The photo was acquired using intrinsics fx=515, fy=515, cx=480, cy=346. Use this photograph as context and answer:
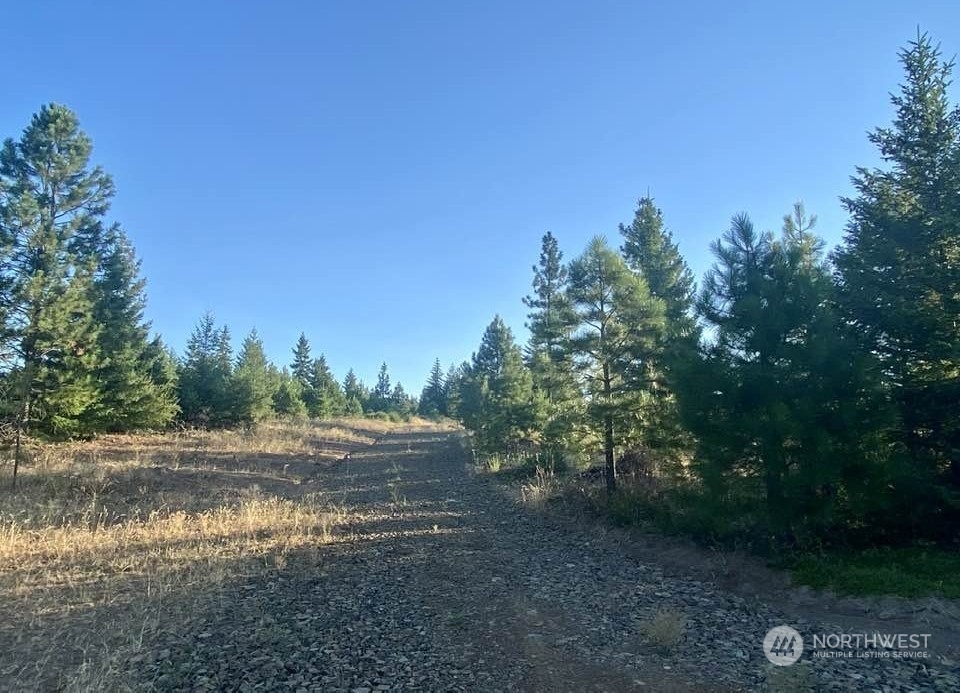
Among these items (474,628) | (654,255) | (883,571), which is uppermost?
(654,255)

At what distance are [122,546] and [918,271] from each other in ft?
50.0

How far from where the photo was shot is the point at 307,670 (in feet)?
16.9

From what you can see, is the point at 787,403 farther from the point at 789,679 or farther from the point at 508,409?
the point at 508,409

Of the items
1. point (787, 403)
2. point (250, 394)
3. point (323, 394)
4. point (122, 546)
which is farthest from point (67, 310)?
point (323, 394)

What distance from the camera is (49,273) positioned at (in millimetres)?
18172

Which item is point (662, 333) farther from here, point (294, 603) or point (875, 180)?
point (294, 603)

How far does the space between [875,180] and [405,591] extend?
12320 mm

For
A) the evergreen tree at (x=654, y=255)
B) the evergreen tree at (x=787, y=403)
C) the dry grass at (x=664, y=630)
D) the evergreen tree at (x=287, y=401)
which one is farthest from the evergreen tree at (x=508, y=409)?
the evergreen tree at (x=287, y=401)

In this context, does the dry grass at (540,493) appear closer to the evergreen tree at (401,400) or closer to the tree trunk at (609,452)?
the tree trunk at (609,452)

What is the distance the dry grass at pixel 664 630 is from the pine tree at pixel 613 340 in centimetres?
742

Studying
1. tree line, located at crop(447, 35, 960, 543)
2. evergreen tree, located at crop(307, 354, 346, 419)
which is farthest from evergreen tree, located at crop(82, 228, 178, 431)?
evergreen tree, located at crop(307, 354, 346, 419)

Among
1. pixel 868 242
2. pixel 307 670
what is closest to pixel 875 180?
pixel 868 242

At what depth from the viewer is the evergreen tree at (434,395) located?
94.8 meters

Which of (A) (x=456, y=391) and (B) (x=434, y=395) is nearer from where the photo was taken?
(A) (x=456, y=391)
